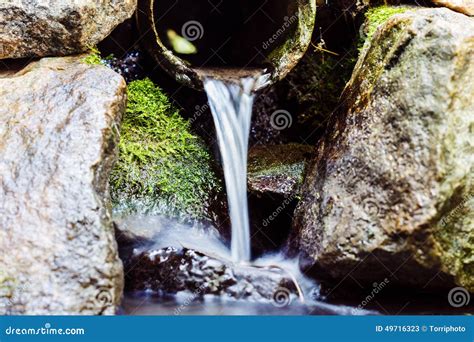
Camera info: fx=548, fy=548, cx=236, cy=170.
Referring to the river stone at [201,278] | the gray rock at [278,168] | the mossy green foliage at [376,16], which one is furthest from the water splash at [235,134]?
the mossy green foliage at [376,16]

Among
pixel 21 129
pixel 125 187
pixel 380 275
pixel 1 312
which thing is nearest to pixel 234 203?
pixel 125 187

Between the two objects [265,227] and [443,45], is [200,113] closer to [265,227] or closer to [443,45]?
[265,227]

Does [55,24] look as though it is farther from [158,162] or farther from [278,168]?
[278,168]

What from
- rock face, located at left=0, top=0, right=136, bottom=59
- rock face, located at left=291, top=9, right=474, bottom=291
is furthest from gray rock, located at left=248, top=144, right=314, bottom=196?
rock face, located at left=0, top=0, right=136, bottom=59

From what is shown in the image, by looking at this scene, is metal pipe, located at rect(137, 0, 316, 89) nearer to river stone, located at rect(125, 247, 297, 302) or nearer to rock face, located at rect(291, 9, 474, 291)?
rock face, located at rect(291, 9, 474, 291)

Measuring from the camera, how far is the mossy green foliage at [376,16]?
4867 millimetres

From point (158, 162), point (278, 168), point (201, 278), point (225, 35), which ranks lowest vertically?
point (201, 278)

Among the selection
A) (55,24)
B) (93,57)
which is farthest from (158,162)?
(55,24)

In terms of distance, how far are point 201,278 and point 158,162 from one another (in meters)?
1.12

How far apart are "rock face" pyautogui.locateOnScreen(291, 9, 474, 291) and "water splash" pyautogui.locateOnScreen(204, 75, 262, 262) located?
638 millimetres

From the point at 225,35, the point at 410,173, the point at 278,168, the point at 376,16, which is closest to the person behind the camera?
the point at 410,173

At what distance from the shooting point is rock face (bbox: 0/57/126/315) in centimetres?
306

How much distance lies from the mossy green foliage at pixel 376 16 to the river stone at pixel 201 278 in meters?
2.37

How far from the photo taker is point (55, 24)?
13.9 ft
